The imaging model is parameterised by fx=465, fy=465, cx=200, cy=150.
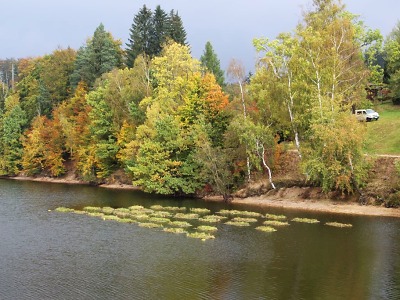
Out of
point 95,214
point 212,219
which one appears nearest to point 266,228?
point 212,219

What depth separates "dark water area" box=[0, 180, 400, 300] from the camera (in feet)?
98.6

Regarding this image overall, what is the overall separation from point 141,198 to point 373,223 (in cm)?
3374

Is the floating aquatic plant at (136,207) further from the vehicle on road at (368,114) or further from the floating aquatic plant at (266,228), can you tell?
the vehicle on road at (368,114)

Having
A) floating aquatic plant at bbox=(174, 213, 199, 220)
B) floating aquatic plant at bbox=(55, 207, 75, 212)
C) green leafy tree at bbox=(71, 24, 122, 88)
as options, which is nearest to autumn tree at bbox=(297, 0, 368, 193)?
floating aquatic plant at bbox=(174, 213, 199, 220)

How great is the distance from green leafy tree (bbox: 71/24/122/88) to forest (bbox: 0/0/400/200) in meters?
0.41

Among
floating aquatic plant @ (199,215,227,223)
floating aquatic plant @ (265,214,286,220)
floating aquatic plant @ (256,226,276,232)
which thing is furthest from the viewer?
floating aquatic plant @ (265,214,286,220)

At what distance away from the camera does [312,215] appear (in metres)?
Answer: 54.1

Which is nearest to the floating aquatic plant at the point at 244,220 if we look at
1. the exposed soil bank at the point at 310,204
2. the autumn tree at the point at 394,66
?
the exposed soil bank at the point at 310,204

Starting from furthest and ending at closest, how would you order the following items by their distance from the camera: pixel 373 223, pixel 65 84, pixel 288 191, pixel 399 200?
pixel 65 84 → pixel 288 191 → pixel 399 200 → pixel 373 223

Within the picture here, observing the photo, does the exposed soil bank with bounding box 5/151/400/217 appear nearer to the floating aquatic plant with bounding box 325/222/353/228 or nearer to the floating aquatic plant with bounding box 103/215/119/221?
the floating aquatic plant with bounding box 325/222/353/228

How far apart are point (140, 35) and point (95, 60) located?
11.5 metres

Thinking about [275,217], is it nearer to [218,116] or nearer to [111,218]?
[111,218]

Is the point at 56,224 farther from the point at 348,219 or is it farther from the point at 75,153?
the point at 75,153

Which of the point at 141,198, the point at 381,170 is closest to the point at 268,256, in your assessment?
the point at 381,170
